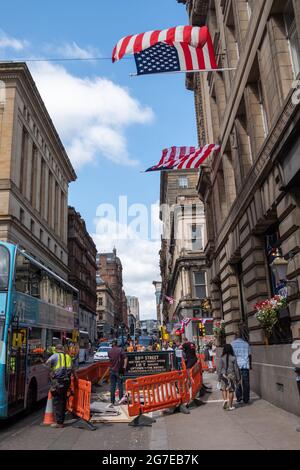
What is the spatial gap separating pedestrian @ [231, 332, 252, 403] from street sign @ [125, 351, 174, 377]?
10.9 feet

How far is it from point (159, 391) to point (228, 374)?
1.90 metres

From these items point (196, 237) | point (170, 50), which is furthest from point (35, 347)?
point (196, 237)

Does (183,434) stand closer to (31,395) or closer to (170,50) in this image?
(31,395)

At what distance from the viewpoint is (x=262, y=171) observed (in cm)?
1291

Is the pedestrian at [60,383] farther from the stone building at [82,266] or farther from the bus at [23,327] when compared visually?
the stone building at [82,266]

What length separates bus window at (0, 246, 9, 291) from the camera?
11109 millimetres

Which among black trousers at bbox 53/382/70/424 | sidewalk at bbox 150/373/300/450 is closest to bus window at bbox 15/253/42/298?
black trousers at bbox 53/382/70/424

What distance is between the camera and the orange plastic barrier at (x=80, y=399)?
10477 millimetres

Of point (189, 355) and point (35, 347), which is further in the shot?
point (189, 355)

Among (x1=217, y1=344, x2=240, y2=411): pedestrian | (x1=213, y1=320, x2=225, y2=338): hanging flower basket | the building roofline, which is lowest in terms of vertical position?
(x1=217, y1=344, x2=240, y2=411): pedestrian

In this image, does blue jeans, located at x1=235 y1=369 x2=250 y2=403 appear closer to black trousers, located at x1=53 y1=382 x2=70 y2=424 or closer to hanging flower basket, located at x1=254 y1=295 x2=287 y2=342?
hanging flower basket, located at x1=254 y1=295 x2=287 y2=342

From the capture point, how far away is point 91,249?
103 m
